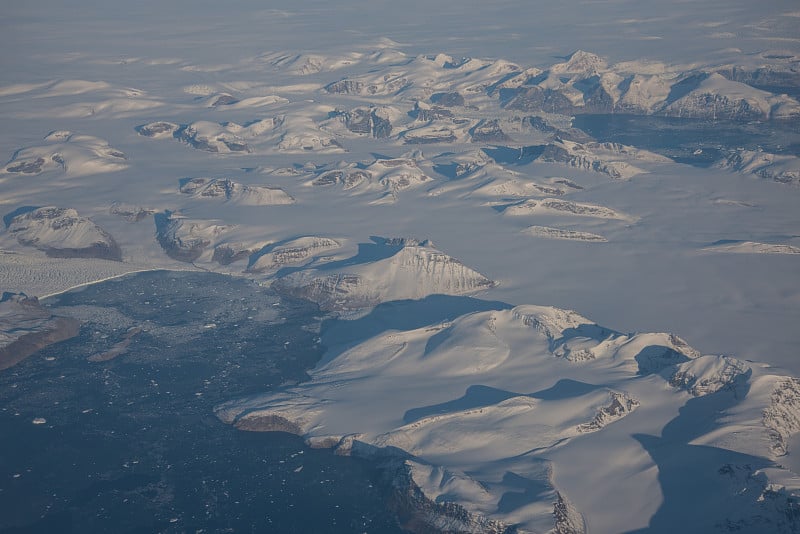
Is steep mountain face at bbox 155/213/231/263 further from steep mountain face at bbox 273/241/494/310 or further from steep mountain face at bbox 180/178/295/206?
steep mountain face at bbox 273/241/494/310

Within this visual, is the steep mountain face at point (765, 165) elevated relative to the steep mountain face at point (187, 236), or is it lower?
elevated

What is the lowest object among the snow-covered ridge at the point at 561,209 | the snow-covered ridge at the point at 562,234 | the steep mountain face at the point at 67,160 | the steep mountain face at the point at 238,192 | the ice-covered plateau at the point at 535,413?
the ice-covered plateau at the point at 535,413

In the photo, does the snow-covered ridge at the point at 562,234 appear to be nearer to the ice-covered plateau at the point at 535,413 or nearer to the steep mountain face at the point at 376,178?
the steep mountain face at the point at 376,178

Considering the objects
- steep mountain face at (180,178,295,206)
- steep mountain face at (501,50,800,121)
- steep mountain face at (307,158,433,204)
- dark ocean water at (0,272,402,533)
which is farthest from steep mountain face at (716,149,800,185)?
dark ocean water at (0,272,402,533)

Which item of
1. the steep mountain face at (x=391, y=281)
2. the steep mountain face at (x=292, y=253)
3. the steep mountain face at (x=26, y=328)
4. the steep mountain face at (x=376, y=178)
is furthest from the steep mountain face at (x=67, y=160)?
the steep mountain face at (x=391, y=281)

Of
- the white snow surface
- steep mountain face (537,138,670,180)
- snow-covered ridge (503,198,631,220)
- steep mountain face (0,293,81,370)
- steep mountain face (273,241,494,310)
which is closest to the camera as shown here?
the white snow surface

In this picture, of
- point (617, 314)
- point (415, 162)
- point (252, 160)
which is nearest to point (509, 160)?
point (415, 162)

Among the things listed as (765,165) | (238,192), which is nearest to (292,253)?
(238,192)
